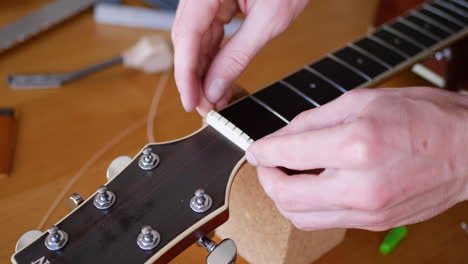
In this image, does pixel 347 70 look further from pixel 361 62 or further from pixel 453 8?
pixel 453 8

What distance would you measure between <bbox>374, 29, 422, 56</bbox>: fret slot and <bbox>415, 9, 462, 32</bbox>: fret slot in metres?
0.08

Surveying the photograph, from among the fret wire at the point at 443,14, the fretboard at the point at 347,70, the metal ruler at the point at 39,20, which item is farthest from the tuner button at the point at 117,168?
the fret wire at the point at 443,14

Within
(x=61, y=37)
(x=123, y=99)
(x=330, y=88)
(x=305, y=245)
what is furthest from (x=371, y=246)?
(x=61, y=37)

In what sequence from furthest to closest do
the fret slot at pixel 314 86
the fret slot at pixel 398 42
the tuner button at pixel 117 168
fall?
the fret slot at pixel 398 42, the fret slot at pixel 314 86, the tuner button at pixel 117 168

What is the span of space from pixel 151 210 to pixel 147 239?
39mm

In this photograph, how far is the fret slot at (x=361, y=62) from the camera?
694 mm

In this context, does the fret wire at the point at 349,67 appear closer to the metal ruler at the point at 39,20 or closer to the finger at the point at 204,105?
the finger at the point at 204,105

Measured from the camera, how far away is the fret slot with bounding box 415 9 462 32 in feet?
2.60

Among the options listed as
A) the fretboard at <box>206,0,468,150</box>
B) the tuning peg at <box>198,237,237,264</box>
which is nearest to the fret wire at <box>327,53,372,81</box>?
the fretboard at <box>206,0,468,150</box>

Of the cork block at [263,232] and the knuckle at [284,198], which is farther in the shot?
the cork block at [263,232]

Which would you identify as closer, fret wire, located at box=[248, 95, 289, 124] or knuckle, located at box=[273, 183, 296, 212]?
knuckle, located at box=[273, 183, 296, 212]

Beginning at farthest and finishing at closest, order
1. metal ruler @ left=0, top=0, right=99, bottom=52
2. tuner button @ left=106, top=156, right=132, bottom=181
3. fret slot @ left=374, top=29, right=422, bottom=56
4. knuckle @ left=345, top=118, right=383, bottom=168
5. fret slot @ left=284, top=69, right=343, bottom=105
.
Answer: metal ruler @ left=0, top=0, right=99, bottom=52
fret slot @ left=374, top=29, right=422, bottom=56
fret slot @ left=284, top=69, right=343, bottom=105
tuner button @ left=106, top=156, right=132, bottom=181
knuckle @ left=345, top=118, right=383, bottom=168

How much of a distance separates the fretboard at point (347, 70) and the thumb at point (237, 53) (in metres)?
0.03

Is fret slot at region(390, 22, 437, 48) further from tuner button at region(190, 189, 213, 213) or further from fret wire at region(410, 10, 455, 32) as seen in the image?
tuner button at region(190, 189, 213, 213)
